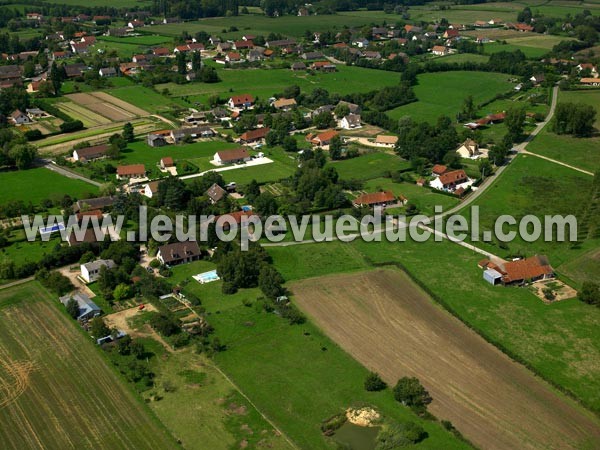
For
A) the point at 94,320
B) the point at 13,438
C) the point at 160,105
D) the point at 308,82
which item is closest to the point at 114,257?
the point at 94,320

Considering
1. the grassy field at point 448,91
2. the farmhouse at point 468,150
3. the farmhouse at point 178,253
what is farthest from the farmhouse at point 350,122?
the farmhouse at point 178,253

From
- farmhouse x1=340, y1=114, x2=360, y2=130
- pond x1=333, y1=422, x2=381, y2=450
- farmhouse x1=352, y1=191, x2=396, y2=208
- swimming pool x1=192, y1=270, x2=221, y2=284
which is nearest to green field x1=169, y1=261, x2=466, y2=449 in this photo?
pond x1=333, y1=422, x2=381, y2=450

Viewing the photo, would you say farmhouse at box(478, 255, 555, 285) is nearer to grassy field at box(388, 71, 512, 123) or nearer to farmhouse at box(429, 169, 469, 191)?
farmhouse at box(429, 169, 469, 191)

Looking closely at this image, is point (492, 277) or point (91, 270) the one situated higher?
point (492, 277)

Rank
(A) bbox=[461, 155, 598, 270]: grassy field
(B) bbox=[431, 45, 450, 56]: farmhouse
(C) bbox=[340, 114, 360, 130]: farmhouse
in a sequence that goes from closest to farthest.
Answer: (A) bbox=[461, 155, 598, 270]: grassy field → (C) bbox=[340, 114, 360, 130]: farmhouse → (B) bbox=[431, 45, 450, 56]: farmhouse

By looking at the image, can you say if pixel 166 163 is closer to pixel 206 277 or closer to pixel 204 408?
pixel 206 277

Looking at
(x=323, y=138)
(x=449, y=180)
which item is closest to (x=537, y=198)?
(x=449, y=180)

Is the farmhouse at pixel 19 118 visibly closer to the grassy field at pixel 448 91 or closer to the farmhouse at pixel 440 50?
the grassy field at pixel 448 91
